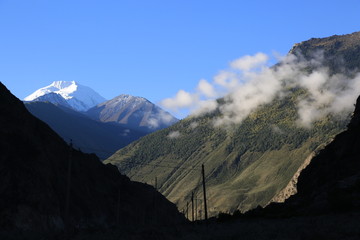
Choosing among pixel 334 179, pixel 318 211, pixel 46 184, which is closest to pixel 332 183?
pixel 334 179

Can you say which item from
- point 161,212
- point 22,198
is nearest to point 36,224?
point 22,198

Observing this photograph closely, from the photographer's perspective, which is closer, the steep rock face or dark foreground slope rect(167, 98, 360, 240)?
dark foreground slope rect(167, 98, 360, 240)

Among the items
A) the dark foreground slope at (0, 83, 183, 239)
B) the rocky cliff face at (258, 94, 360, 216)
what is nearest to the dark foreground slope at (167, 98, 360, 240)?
the rocky cliff face at (258, 94, 360, 216)

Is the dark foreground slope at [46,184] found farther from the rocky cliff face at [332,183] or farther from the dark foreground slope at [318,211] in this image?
the rocky cliff face at [332,183]

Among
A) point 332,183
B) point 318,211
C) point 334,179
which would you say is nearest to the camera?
point 318,211

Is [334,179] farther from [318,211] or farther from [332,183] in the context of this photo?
[318,211]

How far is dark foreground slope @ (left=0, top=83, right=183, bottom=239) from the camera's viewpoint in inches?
3255

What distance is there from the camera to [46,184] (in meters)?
95.2

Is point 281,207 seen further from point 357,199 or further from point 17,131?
point 17,131

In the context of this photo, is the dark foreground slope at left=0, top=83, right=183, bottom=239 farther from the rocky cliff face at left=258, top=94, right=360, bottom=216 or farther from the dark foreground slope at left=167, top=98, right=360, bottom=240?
the rocky cliff face at left=258, top=94, right=360, bottom=216

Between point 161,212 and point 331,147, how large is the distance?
68.9 meters

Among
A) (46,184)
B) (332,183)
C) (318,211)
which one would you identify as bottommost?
(318,211)

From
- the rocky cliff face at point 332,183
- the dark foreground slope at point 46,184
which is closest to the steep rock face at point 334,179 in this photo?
the rocky cliff face at point 332,183

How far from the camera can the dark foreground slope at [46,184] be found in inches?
3255
